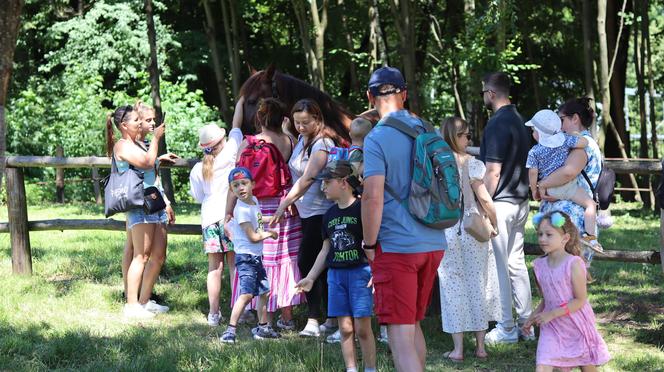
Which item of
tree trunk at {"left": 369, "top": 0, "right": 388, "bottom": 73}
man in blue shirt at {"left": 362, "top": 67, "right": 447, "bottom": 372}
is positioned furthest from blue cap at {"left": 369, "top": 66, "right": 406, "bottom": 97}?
tree trunk at {"left": 369, "top": 0, "right": 388, "bottom": 73}

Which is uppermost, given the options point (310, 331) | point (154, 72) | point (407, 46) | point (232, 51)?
point (232, 51)

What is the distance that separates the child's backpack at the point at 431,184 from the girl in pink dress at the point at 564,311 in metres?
0.70

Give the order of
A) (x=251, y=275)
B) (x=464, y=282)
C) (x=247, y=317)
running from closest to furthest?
(x=464, y=282), (x=251, y=275), (x=247, y=317)

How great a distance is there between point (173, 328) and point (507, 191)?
2.67m

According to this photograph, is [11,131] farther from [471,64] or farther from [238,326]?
[238,326]

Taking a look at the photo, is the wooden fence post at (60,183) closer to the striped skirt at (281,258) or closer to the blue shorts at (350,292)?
the striped skirt at (281,258)

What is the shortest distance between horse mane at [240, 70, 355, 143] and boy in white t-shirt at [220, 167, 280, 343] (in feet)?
2.86

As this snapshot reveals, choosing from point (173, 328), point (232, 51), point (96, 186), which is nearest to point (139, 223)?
point (173, 328)

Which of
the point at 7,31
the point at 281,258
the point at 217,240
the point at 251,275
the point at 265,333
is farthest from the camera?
the point at 217,240

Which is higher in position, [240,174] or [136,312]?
[240,174]

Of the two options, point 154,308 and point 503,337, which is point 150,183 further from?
point 503,337

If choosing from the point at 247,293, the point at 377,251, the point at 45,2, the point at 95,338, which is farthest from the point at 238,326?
the point at 45,2

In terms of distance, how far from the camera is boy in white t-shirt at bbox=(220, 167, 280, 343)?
6164 mm

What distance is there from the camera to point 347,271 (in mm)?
5387
